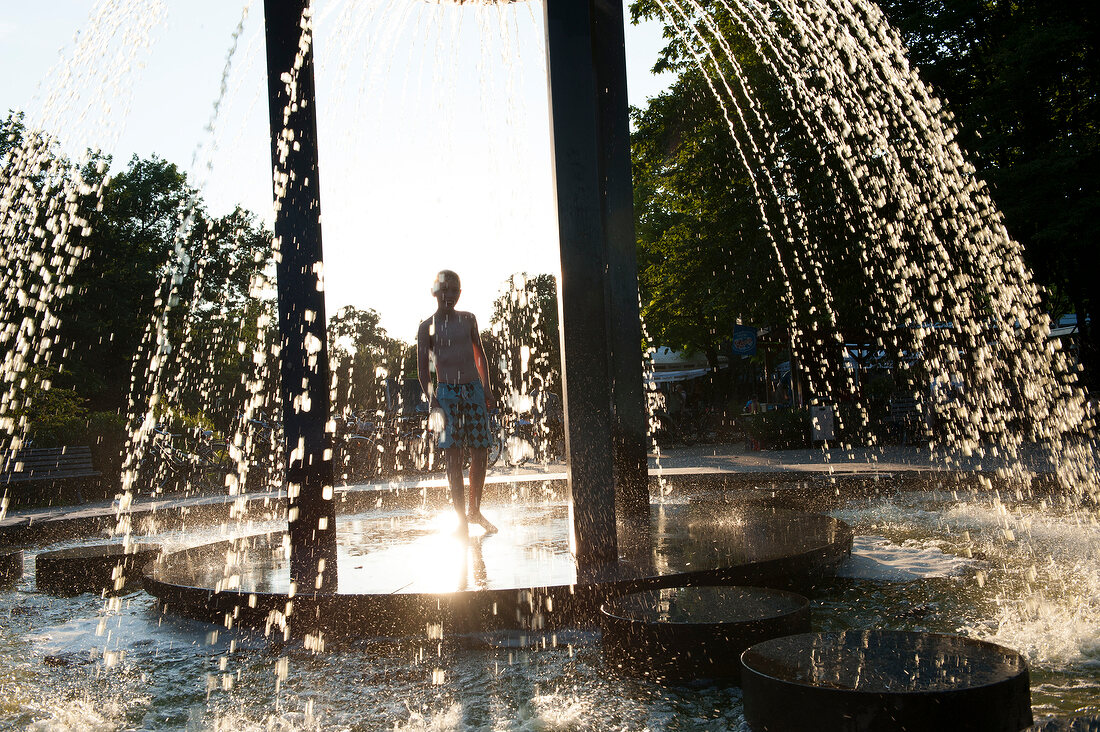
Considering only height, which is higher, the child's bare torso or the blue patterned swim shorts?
the child's bare torso

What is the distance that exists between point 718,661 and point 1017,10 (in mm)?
21645

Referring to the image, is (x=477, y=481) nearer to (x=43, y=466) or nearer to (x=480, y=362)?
(x=480, y=362)

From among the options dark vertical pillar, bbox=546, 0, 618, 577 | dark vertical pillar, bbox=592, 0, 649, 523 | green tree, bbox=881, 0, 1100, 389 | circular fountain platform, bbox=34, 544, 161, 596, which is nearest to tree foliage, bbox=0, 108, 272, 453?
circular fountain platform, bbox=34, 544, 161, 596

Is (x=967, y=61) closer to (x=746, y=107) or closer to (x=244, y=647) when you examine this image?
(x=746, y=107)

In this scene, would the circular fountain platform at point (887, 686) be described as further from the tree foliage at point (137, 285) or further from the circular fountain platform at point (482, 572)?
the tree foliage at point (137, 285)

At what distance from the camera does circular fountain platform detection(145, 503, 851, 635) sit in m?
3.95

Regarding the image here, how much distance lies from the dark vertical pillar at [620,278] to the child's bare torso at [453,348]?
3.48ft

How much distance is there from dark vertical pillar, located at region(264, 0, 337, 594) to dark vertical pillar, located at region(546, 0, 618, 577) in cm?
202

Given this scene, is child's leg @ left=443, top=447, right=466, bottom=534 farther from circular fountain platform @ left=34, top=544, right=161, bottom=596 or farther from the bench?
the bench

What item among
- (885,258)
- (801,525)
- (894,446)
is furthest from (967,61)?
(801,525)

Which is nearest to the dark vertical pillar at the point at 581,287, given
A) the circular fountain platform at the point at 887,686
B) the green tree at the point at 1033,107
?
the circular fountain platform at the point at 887,686

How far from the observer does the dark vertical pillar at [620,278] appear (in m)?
6.21

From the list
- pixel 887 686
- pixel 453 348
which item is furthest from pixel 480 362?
pixel 887 686

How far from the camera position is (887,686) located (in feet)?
7.89
